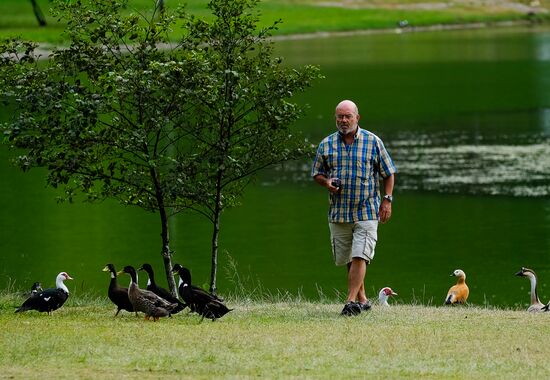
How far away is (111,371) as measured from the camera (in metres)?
10.6

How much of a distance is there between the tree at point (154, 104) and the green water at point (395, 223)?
180 inches

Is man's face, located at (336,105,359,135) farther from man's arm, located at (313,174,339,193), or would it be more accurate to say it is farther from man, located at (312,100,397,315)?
man's arm, located at (313,174,339,193)

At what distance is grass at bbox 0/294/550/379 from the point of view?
34.9 feet

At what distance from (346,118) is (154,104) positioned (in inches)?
155

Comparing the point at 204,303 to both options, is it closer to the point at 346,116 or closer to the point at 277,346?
the point at 277,346

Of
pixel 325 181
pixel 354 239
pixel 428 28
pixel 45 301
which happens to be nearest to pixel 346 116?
pixel 325 181

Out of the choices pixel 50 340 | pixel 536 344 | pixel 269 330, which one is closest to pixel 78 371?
pixel 50 340

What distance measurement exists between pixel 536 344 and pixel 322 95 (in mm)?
52301

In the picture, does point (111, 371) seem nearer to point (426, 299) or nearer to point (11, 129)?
point (11, 129)

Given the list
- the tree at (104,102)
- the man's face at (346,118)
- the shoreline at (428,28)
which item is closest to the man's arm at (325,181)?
the man's face at (346,118)

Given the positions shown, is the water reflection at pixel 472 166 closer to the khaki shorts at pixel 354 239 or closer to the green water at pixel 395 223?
the green water at pixel 395 223

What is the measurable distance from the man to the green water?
5.49 metres

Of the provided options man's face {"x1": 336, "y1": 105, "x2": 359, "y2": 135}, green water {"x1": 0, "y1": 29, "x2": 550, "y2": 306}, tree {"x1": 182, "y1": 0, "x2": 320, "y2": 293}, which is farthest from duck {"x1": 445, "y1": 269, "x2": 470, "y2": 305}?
man's face {"x1": 336, "y1": 105, "x2": 359, "y2": 135}

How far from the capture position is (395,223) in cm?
3253
